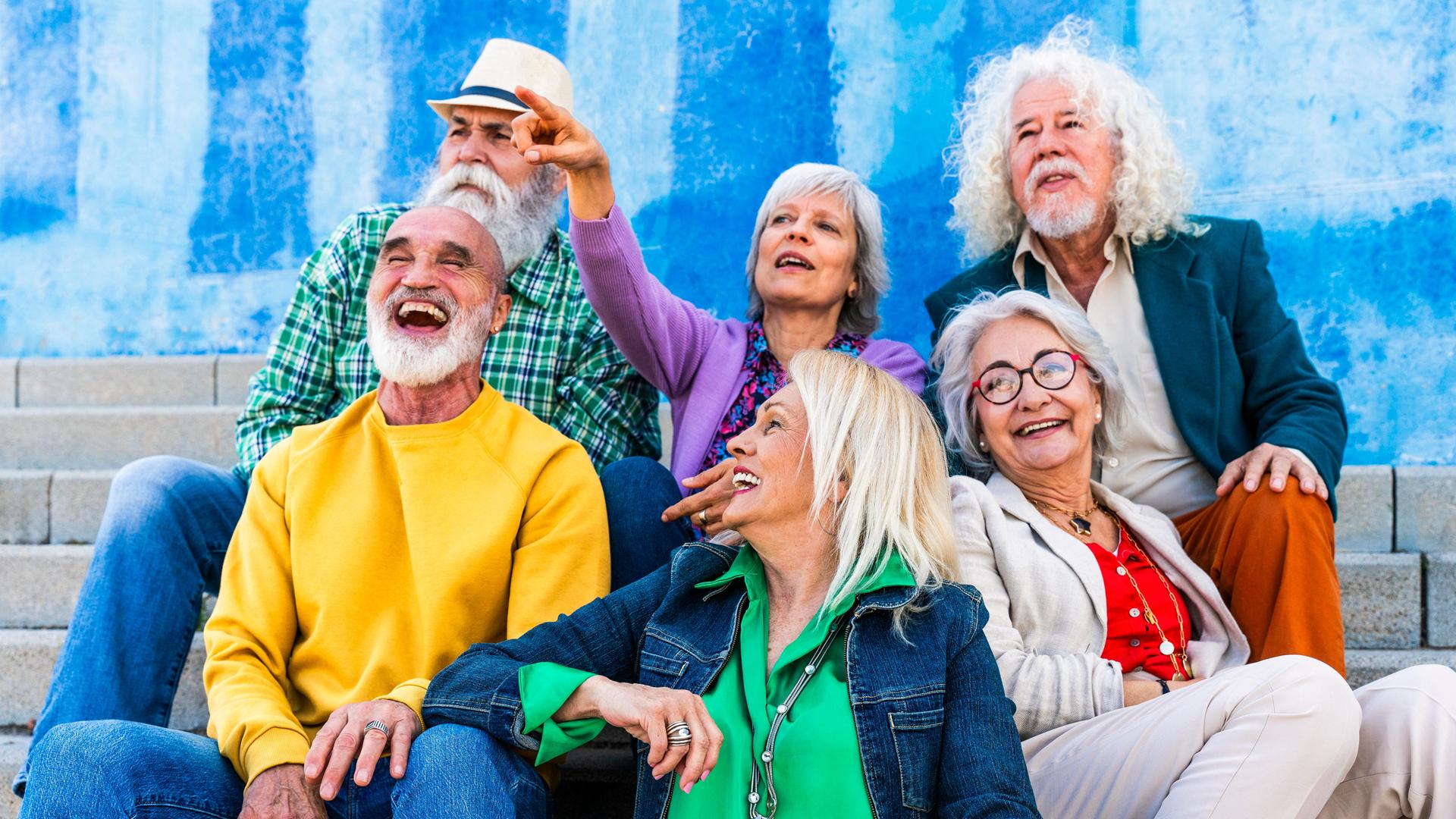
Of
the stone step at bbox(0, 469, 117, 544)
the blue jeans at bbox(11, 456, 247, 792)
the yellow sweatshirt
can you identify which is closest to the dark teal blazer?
the yellow sweatshirt

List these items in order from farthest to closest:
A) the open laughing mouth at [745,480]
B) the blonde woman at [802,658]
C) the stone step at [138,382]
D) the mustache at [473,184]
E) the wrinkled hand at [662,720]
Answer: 1. the stone step at [138,382]
2. the mustache at [473,184]
3. the open laughing mouth at [745,480]
4. the blonde woman at [802,658]
5. the wrinkled hand at [662,720]

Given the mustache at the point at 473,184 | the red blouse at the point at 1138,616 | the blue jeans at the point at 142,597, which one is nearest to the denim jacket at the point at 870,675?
the red blouse at the point at 1138,616

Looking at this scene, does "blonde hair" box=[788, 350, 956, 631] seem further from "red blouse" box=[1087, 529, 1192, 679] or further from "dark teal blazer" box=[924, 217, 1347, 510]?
"dark teal blazer" box=[924, 217, 1347, 510]

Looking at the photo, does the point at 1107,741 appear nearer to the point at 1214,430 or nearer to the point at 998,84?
the point at 1214,430

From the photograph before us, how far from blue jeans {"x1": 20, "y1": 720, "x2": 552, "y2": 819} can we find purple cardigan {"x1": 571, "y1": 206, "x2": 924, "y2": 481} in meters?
1.17

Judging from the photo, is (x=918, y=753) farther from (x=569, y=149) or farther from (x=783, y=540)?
(x=569, y=149)

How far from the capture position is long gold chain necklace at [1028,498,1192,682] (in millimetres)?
2279

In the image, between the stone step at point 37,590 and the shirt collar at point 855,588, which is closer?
the shirt collar at point 855,588

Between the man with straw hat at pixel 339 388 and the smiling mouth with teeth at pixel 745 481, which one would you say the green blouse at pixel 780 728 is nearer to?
the smiling mouth with teeth at pixel 745 481

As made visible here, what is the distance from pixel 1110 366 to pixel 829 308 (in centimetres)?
82

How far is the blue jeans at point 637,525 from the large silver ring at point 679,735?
709mm

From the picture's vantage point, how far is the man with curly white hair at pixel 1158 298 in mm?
2467

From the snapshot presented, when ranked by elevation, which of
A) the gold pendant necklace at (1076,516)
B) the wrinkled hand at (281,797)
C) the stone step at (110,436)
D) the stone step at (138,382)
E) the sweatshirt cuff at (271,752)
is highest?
the stone step at (138,382)

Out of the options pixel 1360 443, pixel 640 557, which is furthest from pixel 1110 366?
pixel 1360 443
